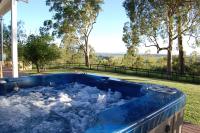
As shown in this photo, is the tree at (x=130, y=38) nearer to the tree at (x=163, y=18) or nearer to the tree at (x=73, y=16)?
the tree at (x=163, y=18)

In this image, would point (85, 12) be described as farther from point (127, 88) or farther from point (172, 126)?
point (172, 126)

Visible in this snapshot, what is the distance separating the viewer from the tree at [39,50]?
17734 millimetres

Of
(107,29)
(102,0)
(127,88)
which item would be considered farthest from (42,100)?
(107,29)

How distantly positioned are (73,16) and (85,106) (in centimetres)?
2253

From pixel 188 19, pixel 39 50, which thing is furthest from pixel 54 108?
pixel 188 19

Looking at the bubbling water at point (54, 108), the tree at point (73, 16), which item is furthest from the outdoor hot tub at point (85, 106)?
the tree at point (73, 16)

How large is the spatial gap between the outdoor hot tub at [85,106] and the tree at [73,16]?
1958 centimetres

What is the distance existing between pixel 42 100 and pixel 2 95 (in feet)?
2.66

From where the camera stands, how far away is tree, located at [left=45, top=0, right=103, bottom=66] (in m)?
27.1

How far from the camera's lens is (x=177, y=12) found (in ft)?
61.0

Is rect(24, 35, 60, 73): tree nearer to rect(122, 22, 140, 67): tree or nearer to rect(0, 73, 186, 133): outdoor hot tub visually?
rect(122, 22, 140, 67): tree

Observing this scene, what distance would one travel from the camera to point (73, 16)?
88.7 feet

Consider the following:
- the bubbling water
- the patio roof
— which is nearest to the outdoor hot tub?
the bubbling water

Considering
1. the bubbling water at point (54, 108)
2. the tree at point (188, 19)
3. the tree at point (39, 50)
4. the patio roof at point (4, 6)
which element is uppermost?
the tree at point (188, 19)
